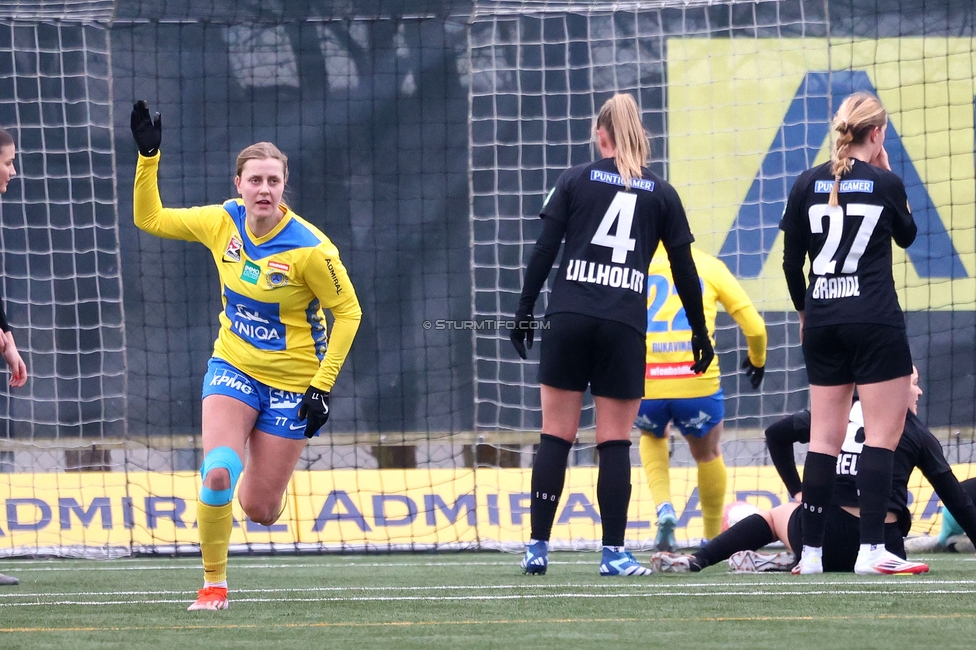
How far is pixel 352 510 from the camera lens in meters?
7.95

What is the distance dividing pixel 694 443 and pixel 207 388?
306cm

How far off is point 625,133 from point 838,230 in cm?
87

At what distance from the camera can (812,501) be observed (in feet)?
17.4

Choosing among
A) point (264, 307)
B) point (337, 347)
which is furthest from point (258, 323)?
point (337, 347)

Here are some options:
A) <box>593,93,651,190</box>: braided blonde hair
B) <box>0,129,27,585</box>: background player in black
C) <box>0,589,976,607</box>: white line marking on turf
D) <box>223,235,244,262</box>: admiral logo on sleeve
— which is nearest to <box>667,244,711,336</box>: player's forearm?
<box>593,93,651,190</box>: braided blonde hair

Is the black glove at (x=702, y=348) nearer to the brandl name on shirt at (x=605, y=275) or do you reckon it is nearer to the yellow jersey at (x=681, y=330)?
the brandl name on shirt at (x=605, y=275)

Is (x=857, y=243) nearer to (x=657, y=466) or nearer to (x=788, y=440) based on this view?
(x=788, y=440)

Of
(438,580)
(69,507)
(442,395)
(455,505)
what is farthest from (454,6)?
(438,580)

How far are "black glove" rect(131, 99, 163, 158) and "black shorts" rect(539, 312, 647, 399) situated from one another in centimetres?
159

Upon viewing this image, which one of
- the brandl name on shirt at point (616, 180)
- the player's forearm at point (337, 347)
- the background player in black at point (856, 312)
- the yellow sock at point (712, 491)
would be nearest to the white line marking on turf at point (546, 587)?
the background player in black at point (856, 312)

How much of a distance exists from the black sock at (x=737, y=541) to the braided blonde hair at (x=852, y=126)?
4.31ft

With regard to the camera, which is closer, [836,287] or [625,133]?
[836,287]

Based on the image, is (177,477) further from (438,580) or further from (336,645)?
(336,645)

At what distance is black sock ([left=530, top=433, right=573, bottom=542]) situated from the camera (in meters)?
5.35
